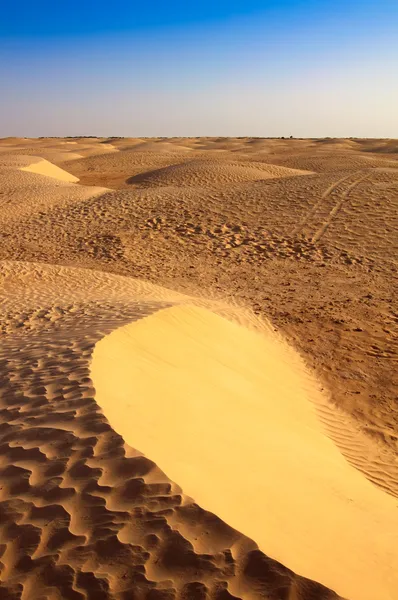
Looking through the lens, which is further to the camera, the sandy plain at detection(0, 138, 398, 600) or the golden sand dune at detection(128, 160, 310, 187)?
the golden sand dune at detection(128, 160, 310, 187)

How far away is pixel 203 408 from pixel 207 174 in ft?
74.7

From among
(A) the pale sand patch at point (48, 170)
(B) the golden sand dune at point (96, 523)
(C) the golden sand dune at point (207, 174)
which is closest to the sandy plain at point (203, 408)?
(B) the golden sand dune at point (96, 523)

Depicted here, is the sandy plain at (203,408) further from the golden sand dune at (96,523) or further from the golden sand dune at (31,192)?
the golden sand dune at (31,192)

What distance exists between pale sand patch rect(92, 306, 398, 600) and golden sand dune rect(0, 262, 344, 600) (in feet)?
0.38

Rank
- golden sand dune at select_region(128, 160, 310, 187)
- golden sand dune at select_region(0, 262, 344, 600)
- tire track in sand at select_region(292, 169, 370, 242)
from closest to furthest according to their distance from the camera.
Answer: golden sand dune at select_region(0, 262, 344, 600), tire track in sand at select_region(292, 169, 370, 242), golden sand dune at select_region(128, 160, 310, 187)

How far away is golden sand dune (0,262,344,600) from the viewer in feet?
9.45

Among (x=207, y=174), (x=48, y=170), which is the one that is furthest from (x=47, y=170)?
(x=207, y=174)

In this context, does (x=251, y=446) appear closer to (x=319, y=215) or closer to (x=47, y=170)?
(x=319, y=215)

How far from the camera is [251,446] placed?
470cm

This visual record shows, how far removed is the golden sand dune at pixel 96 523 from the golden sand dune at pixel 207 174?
21.5 m

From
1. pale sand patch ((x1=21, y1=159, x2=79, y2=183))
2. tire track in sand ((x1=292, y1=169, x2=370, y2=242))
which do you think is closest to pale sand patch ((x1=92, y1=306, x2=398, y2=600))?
tire track in sand ((x1=292, y1=169, x2=370, y2=242))

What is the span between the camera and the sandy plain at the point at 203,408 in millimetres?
3043

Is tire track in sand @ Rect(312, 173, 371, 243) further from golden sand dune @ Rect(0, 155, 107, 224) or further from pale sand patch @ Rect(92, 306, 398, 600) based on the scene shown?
golden sand dune @ Rect(0, 155, 107, 224)

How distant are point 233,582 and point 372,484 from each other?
3175 millimetres
